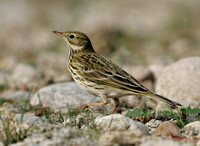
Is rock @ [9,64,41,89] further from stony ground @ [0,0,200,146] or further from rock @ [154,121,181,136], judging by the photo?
rock @ [154,121,181,136]

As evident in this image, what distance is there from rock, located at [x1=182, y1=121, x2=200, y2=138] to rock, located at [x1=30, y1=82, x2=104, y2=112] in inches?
97.4

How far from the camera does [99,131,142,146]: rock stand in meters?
3.76

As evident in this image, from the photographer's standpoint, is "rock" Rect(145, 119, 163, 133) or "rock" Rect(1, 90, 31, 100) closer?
"rock" Rect(145, 119, 163, 133)

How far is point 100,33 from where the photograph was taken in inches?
537

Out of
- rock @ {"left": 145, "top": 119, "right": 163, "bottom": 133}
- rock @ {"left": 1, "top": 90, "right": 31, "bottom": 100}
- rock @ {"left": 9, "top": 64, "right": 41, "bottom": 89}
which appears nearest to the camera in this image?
rock @ {"left": 145, "top": 119, "right": 163, "bottom": 133}

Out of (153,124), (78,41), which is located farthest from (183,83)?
(78,41)

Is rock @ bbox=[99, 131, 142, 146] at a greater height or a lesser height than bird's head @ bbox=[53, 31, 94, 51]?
lesser

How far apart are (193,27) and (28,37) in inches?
309

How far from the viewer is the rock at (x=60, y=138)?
150 inches

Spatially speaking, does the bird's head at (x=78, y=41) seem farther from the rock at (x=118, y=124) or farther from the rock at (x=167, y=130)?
the rock at (x=167, y=130)

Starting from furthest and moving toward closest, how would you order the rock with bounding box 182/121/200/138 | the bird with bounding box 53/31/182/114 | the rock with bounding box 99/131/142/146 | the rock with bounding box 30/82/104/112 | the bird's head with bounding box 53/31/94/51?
1. the rock with bounding box 30/82/104/112
2. the bird's head with bounding box 53/31/94/51
3. the bird with bounding box 53/31/182/114
4. the rock with bounding box 182/121/200/138
5. the rock with bounding box 99/131/142/146

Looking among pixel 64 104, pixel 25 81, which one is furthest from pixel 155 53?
pixel 64 104

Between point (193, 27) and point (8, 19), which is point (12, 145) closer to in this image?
point (193, 27)

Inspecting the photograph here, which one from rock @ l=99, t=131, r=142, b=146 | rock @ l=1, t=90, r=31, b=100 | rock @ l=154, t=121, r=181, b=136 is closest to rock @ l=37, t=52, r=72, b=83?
rock @ l=1, t=90, r=31, b=100
